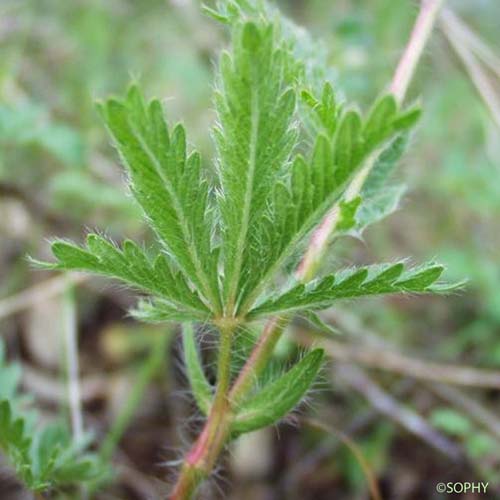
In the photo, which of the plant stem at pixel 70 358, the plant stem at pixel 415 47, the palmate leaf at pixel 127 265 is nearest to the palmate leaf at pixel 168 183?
the palmate leaf at pixel 127 265

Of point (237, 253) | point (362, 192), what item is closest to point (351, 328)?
point (362, 192)

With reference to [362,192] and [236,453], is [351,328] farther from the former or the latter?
[362,192]

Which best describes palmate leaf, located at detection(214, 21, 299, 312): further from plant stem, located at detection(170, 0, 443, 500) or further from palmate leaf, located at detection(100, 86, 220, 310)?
plant stem, located at detection(170, 0, 443, 500)

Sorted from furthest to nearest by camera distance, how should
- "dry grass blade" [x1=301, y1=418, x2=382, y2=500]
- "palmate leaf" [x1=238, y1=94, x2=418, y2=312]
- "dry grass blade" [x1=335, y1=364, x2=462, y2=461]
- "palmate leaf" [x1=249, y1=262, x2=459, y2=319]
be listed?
"dry grass blade" [x1=335, y1=364, x2=462, y2=461] < "dry grass blade" [x1=301, y1=418, x2=382, y2=500] < "palmate leaf" [x1=249, y1=262, x2=459, y2=319] < "palmate leaf" [x1=238, y1=94, x2=418, y2=312]

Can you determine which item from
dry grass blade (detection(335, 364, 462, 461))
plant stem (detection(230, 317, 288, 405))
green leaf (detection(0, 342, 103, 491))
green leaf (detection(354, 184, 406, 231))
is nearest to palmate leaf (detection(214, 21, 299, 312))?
plant stem (detection(230, 317, 288, 405))

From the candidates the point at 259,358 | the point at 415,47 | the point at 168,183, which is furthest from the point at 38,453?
the point at 415,47

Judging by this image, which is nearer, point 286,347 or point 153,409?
point 286,347

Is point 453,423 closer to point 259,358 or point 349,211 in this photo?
point 259,358
